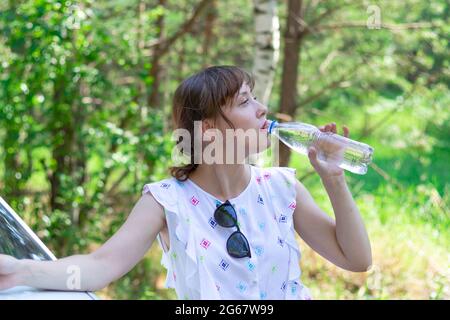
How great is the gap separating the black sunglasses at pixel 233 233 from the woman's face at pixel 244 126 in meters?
0.17

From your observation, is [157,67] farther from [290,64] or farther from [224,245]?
[224,245]

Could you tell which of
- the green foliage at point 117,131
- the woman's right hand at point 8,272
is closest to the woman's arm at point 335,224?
the woman's right hand at point 8,272

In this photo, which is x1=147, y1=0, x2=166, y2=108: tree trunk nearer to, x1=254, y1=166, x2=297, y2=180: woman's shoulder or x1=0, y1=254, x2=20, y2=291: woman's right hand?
x1=254, y1=166, x2=297, y2=180: woman's shoulder

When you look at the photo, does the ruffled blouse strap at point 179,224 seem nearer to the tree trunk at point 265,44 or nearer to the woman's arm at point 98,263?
the woman's arm at point 98,263

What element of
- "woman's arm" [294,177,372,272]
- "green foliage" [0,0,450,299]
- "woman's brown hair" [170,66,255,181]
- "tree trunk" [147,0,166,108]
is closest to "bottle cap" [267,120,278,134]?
"woman's brown hair" [170,66,255,181]

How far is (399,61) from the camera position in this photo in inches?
285

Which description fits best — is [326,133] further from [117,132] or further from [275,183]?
[117,132]

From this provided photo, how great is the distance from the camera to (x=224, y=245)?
7.63 ft

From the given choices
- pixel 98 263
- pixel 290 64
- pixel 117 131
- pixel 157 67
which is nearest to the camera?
pixel 98 263

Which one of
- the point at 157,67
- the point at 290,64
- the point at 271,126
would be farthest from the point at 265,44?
the point at 271,126

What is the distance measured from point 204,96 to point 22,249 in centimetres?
71

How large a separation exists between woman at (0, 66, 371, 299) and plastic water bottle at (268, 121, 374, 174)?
0.04 metres

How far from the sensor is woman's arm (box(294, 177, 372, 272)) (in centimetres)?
237
